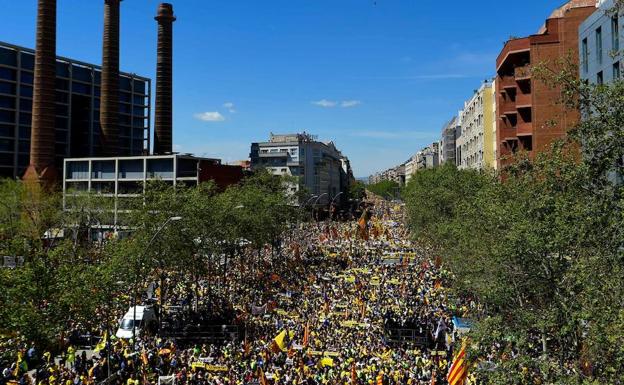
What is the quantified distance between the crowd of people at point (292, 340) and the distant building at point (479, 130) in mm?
26766

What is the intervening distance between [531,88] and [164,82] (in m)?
64.9

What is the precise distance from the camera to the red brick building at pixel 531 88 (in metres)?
49.5

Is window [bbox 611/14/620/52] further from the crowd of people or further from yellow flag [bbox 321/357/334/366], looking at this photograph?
yellow flag [bbox 321/357/334/366]

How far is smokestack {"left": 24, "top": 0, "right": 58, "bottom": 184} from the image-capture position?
2995 inches

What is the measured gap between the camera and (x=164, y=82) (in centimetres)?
9419

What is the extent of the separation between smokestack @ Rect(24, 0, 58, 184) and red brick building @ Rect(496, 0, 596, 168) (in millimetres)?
62414

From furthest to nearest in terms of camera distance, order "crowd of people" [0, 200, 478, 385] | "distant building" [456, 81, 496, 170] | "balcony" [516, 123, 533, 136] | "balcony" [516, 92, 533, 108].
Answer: "distant building" [456, 81, 496, 170] < "balcony" [516, 92, 533, 108] < "balcony" [516, 123, 533, 136] < "crowd of people" [0, 200, 478, 385]

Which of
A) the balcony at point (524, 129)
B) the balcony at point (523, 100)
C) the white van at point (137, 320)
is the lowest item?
the white van at point (137, 320)

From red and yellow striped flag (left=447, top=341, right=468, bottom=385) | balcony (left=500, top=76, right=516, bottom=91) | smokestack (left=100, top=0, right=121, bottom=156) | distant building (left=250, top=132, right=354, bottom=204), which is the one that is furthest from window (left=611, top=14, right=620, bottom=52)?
distant building (left=250, top=132, right=354, bottom=204)

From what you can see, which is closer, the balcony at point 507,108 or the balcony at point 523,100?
the balcony at point 523,100

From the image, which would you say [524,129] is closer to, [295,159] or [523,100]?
[523,100]

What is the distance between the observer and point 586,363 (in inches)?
578

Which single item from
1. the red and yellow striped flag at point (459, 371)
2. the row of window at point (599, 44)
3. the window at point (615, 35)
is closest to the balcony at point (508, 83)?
the row of window at point (599, 44)

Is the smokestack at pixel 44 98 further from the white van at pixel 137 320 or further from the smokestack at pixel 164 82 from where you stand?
the white van at pixel 137 320
